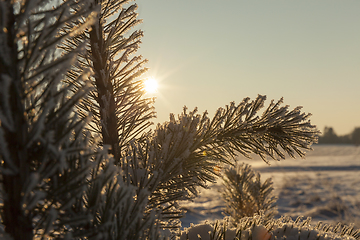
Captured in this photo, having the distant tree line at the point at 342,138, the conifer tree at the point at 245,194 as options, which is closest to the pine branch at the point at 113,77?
the conifer tree at the point at 245,194

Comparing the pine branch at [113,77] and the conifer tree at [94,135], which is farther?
the pine branch at [113,77]

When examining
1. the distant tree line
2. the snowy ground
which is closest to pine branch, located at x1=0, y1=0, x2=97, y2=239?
the snowy ground

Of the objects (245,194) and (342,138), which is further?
(342,138)

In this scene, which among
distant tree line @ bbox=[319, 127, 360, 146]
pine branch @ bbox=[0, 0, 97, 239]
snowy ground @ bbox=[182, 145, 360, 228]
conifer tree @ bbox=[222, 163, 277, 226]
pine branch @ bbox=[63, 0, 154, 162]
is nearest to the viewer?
pine branch @ bbox=[0, 0, 97, 239]

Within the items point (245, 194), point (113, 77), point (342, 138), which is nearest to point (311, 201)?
point (245, 194)

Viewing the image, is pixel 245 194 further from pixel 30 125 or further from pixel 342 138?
pixel 342 138

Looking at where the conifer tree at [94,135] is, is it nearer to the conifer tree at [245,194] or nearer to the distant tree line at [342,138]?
the conifer tree at [245,194]

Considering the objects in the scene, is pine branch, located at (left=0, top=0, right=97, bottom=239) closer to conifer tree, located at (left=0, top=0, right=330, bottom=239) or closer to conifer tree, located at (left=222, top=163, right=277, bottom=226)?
conifer tree, located at (left=0, top=0, right=330, bottom=239)

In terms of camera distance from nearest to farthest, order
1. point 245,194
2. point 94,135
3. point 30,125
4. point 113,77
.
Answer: point 30,125 < point 94,135 < point 113,77 < point 245,194

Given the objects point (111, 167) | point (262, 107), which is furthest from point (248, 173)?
point (111, 167)

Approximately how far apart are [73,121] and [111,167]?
0.18m

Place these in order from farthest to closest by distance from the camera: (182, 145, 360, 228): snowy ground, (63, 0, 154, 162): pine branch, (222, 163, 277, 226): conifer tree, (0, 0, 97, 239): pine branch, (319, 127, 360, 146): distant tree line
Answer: (319, 127, 360, 146): distant tree line < (182, 145, 360, 228): snowy ground < (222, 163, 277, 226): conifer tree < (63, 0, 154, 162): pine branch < (0, 0, 97, 239): pine branch

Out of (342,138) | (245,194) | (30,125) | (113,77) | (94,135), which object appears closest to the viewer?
(30,125)

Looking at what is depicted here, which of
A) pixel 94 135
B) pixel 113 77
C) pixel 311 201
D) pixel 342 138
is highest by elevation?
pixel 342 138
